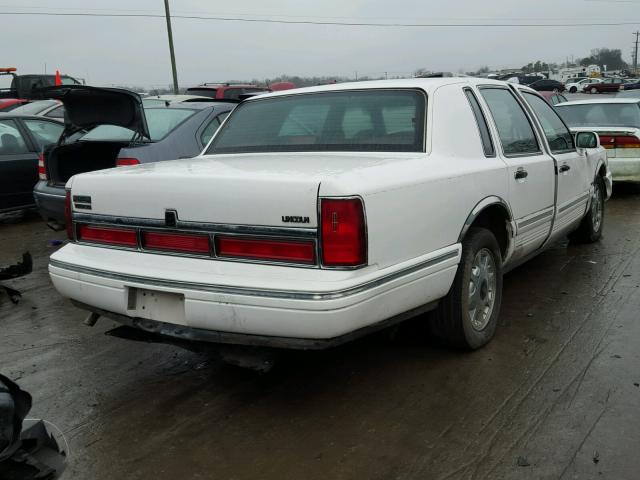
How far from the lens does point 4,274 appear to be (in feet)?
17.6

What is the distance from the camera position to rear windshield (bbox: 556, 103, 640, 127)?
32.4 feet

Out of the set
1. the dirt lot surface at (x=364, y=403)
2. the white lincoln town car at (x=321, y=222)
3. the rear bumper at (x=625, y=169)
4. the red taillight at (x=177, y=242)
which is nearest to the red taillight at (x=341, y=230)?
the white lincoln town car at (x=321, y=222)

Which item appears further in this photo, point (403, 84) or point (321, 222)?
point (403, 84)

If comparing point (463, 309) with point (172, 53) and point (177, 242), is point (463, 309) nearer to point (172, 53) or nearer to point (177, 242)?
point (177, 242)

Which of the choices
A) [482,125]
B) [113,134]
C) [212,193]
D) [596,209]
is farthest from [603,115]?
[212,193]

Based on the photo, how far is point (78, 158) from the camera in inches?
273

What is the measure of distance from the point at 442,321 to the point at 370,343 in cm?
65

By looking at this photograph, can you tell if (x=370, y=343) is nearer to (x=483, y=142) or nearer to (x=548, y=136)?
(x=483, y=142)

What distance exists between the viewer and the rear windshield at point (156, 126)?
646 cm

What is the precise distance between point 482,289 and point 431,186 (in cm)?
99

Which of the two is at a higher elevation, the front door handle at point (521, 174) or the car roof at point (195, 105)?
the car roof at point (195, 105)

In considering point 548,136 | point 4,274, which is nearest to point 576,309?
point 548,136

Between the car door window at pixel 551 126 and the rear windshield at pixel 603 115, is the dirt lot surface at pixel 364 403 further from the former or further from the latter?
the rear windshield at pixel 603 115

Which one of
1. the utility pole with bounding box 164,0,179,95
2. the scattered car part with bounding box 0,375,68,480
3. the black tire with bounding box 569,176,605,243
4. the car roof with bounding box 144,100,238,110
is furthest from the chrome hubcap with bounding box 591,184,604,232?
the utility pole with bounding box 164,0,179,95
